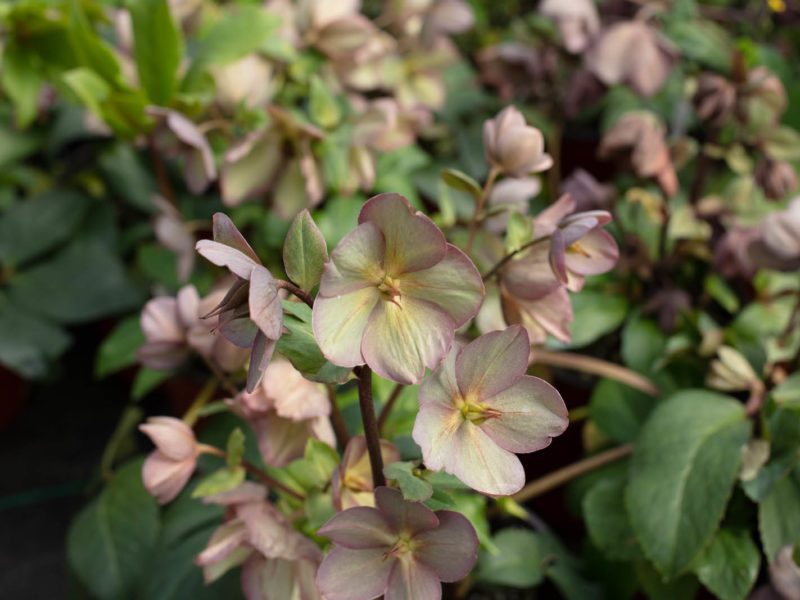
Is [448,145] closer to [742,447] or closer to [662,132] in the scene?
Result: [662,132]

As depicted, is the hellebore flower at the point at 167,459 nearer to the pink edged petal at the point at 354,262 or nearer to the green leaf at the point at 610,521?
the pink edged petal at the point at 354,262

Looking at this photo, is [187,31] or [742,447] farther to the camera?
[187,31]

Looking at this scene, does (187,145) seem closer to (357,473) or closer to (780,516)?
(357,473)

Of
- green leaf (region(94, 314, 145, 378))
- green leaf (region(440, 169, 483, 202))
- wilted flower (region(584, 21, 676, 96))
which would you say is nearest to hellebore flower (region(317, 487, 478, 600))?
green leaf (region(440, 169, 483, 202))

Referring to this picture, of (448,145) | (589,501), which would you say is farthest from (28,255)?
(589,501)

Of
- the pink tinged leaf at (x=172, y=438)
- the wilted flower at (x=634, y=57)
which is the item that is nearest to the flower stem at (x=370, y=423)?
the pink tinged leaf at (x=172, y=438)

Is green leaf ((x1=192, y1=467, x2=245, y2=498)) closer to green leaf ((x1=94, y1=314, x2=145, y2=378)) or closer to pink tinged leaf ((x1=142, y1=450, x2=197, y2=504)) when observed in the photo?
pink tinged leaf ((x1=142, y1=450, x2=197, y2=504))
